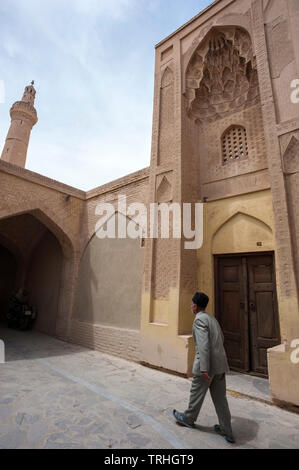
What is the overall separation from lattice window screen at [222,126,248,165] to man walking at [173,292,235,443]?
4.25 metres

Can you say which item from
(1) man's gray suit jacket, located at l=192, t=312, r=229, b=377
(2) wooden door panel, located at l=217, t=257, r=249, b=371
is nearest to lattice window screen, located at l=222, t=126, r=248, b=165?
(2) wooden door panel, located at l=217, t=257, r=249, b=371

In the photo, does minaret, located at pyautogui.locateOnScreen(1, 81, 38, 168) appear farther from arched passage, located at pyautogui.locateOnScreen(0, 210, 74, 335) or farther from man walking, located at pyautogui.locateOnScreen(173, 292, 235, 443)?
man walking, located at pyautogui.locateOnScreen(173, 292, 235, 443)

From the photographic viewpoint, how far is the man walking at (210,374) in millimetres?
2521

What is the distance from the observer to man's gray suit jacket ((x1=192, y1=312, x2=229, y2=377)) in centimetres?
253

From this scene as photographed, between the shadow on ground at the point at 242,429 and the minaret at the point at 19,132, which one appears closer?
the shadow on ground at the point at 242,429

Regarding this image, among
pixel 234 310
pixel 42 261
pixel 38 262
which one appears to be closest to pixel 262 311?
pixel 234 310

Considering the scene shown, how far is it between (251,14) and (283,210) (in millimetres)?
4609

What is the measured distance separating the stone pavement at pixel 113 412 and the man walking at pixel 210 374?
0.13 metres

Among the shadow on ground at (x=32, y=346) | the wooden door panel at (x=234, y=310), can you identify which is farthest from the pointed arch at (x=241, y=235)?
the shadow on ground at (x=32, y=346)

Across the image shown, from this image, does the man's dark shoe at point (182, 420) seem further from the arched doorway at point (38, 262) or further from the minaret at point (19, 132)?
the minaret at point (19, 132)

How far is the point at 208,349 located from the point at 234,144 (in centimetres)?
488

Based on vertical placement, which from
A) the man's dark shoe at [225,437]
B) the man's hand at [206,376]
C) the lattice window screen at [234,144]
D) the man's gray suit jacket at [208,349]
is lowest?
the man's dark shoe at [225,437]
